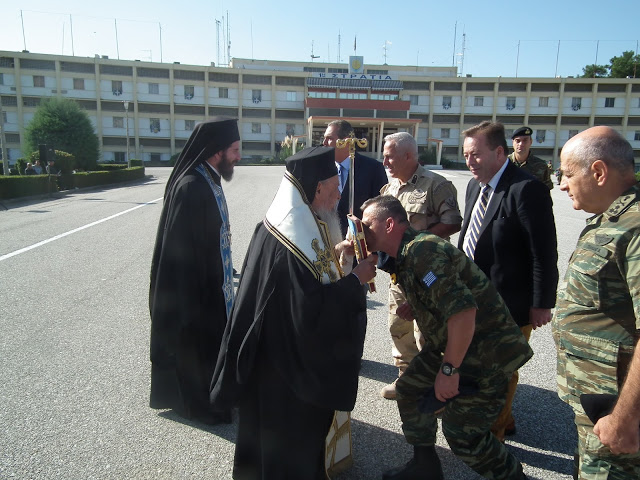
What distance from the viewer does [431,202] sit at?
156 inches

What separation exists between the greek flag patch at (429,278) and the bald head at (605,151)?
823mm

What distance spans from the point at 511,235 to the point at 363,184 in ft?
6.72

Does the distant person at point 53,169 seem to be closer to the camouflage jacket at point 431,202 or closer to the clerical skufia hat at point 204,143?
the clerical skufia hat at point 204,143

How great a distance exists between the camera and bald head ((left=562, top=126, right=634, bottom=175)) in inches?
76.9

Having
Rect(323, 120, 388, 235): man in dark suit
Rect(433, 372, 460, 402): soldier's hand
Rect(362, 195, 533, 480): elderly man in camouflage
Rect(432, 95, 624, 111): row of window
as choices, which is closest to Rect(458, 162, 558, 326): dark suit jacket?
Rect(362, 195, 533, 480): elderly man in camouflage

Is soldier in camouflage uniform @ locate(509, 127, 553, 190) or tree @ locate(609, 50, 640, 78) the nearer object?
soldier in camouflage uniform @ locate(509, 127, 553, 190)

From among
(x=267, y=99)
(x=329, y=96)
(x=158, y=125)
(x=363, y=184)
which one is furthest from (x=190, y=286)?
(x=267, y=99)

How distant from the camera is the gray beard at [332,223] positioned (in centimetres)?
274

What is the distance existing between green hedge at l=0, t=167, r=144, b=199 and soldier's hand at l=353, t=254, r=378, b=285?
20.3 m

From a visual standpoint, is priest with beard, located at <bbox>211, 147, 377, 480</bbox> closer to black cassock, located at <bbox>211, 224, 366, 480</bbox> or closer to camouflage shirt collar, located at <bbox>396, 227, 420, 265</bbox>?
black cassock, located at <bbox>211, 224, 366, 480</bbox>

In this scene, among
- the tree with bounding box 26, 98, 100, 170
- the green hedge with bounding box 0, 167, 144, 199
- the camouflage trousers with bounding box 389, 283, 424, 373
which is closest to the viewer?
the camouflage trousers with bounding box 389, 283, 424, 373

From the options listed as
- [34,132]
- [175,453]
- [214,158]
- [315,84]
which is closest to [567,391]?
[175,453]

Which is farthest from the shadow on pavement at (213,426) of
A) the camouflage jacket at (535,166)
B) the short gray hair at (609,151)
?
the camouflage jacket at (535,166)

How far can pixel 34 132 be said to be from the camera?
39906 millimetres
